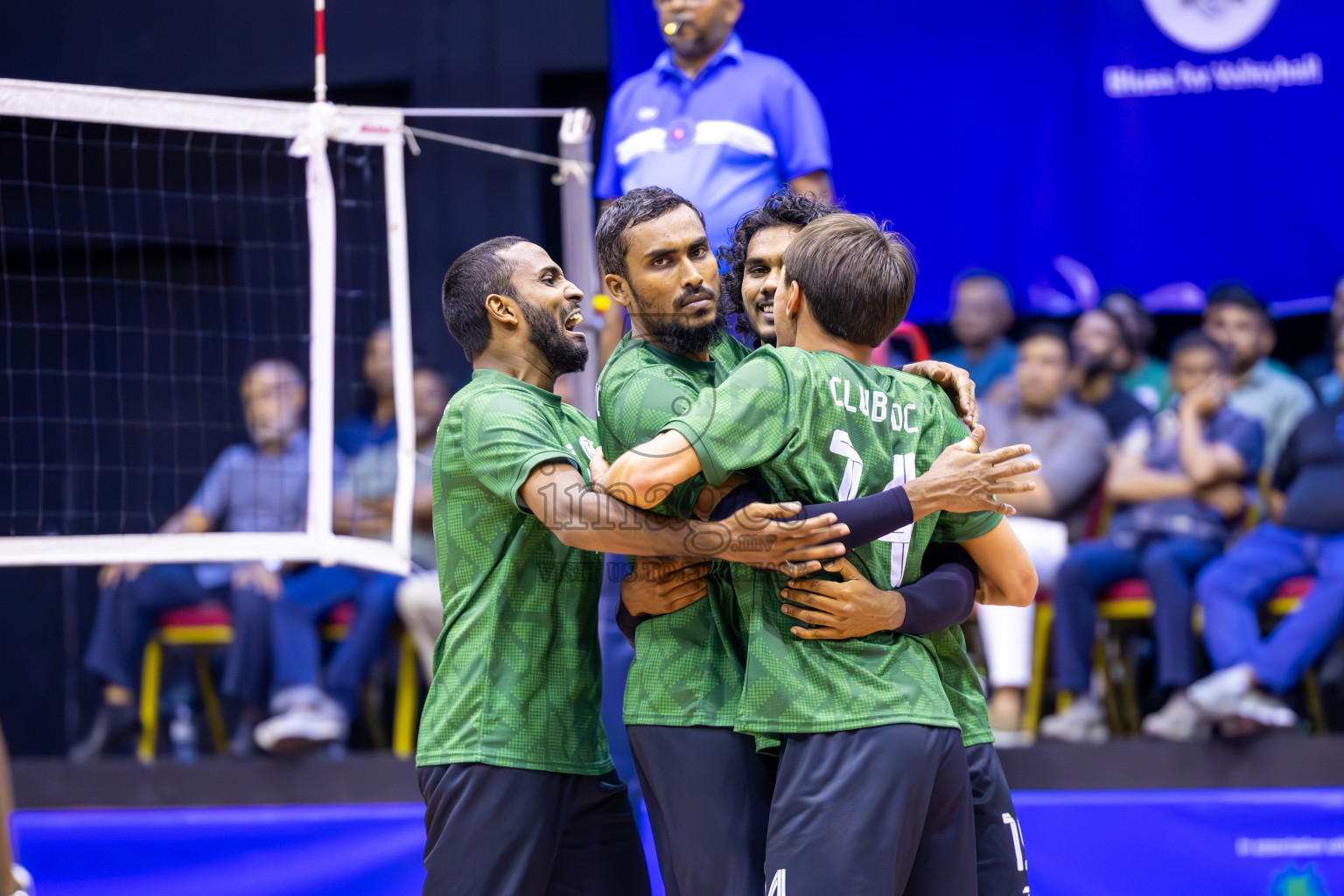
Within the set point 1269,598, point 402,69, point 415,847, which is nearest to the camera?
point 415,847

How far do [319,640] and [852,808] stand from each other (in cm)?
425

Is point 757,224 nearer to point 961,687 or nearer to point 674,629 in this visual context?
point 674,629

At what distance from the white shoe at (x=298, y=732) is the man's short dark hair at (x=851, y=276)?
380 cm

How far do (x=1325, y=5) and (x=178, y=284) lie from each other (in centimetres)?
623

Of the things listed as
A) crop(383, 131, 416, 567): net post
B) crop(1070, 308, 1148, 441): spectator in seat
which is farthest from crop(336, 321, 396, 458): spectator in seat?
crop(1070, 308, 1148, 441): spectator in seat

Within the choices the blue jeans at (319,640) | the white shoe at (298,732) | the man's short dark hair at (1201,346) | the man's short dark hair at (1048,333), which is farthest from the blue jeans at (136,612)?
the man's short dark hair at (1201,346)

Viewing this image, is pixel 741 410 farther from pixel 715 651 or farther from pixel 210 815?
pixel 210 815

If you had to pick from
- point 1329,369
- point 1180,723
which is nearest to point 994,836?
point 1180,723

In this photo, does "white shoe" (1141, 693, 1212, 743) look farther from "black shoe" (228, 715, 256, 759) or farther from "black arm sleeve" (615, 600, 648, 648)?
"black shoe" (228, 715, 256, 759)

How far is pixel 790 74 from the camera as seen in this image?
502 centimetres

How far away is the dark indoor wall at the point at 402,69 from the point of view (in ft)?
23.7

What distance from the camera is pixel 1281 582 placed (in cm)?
550

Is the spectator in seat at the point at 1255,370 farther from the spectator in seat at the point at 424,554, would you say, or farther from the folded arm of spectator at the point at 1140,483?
the spectator in seat at the point at 424,554

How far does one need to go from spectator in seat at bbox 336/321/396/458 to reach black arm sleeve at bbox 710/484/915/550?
4.26 m
